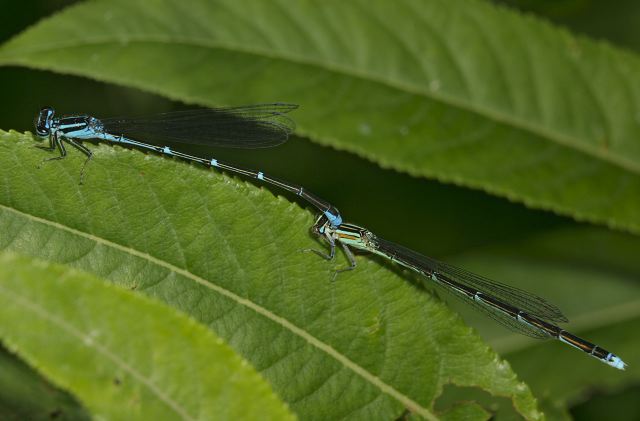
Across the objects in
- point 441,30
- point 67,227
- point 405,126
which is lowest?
point 67,227

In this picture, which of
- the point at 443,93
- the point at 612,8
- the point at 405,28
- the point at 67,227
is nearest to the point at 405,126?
the point at 443,93

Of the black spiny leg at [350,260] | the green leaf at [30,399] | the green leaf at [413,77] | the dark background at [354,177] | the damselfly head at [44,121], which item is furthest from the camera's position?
the dark background at [354,177]

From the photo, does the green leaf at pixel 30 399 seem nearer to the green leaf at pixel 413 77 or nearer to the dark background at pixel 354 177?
the green leaf at pixel 413 77

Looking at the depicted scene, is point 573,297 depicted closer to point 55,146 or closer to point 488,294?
point 488,294

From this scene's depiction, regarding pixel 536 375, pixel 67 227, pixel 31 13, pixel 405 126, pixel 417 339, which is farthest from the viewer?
pixel 31 13

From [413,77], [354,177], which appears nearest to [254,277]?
[413,77]

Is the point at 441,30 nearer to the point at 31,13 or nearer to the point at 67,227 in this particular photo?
the point at 67,227

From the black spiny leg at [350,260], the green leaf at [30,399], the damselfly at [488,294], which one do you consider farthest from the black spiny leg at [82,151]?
the damselfly at [488,294]
